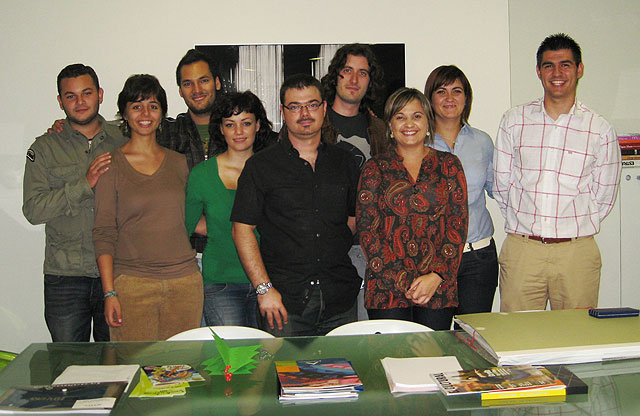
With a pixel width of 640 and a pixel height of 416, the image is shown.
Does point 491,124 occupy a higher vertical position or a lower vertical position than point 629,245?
higher

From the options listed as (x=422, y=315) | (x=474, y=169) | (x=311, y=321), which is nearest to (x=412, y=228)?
(x=422, y=315)

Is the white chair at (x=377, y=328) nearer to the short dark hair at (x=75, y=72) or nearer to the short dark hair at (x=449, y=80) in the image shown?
the short dark hair at (x=449, y=80)

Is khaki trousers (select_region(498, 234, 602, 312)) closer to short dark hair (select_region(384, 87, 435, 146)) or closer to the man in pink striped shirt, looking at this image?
the man in pink striped shirt

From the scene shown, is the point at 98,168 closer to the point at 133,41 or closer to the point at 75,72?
the point at 75,72

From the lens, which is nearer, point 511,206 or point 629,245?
point 511,206

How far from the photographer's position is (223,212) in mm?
3033

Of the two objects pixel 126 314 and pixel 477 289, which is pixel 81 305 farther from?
Result: pixel 477 289

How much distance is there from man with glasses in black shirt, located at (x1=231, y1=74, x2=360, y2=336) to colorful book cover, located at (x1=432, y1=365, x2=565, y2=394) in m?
1.10

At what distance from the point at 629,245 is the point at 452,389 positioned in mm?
2994

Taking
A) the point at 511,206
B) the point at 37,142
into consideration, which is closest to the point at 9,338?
the point at 37,142

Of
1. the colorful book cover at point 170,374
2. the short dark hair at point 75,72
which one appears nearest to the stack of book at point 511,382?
the colorful book cover at point 170,374

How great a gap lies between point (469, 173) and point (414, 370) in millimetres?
1651

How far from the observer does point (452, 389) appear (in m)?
1.66

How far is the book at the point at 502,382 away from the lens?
1.63 meters
